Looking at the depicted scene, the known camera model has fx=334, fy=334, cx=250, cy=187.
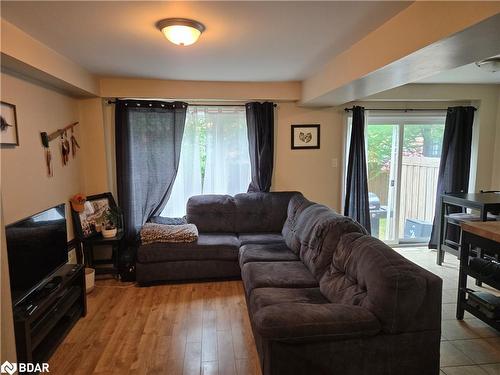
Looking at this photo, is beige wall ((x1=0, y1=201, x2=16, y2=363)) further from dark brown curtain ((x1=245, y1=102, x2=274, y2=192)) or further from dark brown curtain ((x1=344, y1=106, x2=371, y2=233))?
dark brown curtain ((x1=344, y1=106, x2=371, y2=233))

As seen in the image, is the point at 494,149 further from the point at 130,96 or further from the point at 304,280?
the point at 130,96

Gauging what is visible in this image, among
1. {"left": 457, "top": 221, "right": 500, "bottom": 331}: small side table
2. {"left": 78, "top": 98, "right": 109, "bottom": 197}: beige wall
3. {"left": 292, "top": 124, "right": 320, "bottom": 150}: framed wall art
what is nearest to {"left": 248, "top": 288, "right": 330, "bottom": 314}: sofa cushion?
{"left": 457, "top": 221, "right": 500, "bottom": 331}: small side table

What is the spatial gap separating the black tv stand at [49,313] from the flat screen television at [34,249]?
7cm

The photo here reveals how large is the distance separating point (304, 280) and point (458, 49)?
6.26ft

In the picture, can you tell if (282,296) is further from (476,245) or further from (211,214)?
(211,214)

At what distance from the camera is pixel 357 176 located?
456 centimetres

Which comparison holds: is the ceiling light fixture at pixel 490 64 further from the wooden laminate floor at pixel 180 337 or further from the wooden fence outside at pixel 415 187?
the wooden laminate floor at pixel 180 337

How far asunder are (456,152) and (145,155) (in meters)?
4.19

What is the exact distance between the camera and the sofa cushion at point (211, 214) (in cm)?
417

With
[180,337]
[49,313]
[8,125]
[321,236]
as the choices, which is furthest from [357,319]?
[8,125]

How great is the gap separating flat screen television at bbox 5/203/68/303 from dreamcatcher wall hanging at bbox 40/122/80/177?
1.88 ft

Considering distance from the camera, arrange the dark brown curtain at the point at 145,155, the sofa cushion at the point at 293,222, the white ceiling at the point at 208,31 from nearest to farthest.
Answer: the white ceiling at the point at 208,31
the sofa cushion at the point at 293,222
the dark brown curtain at the point at 145,155

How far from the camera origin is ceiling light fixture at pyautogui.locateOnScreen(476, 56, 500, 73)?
10.1ft

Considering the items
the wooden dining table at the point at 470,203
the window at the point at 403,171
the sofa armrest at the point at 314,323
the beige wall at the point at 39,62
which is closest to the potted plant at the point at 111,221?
the beige wall at the point at 39,62
